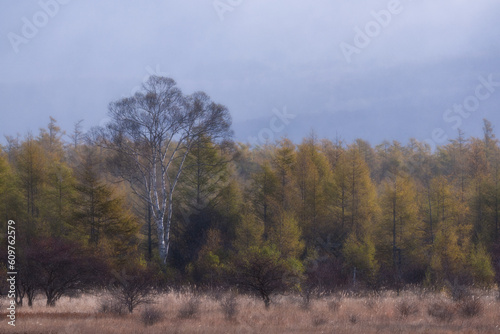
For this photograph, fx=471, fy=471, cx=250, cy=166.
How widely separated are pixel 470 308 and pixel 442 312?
0.91m

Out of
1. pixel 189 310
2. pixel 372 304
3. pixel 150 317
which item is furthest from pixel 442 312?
pixel 150 317

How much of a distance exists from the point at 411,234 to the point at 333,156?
1570 cm

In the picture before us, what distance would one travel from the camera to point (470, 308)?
1443cm

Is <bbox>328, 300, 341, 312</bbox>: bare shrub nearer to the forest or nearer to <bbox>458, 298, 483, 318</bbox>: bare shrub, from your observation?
<bbox>458, 298, 483, 318</bbox>: bare shrub

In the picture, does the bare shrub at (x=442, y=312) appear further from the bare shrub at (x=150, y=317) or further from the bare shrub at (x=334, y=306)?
the bare shrub at (x=150, y=317)

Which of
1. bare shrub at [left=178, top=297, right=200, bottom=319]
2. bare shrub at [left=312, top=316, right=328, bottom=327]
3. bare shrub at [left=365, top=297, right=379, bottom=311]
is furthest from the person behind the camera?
bare shrub at [left=365, top=297, right=379, bottom=311]

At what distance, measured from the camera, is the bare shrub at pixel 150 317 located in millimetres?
12984

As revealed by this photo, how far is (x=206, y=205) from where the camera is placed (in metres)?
37.4

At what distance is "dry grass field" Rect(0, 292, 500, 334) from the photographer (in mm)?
11938

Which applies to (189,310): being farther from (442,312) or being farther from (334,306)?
(442,312)

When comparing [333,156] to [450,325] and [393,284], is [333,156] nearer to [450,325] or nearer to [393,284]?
[393,284]

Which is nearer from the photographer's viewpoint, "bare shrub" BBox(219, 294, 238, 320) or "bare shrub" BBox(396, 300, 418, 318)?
"bare shrub" BBox(219, 294, 238, 320)

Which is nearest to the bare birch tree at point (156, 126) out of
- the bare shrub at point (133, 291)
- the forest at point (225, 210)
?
the forest at point (225, 210)

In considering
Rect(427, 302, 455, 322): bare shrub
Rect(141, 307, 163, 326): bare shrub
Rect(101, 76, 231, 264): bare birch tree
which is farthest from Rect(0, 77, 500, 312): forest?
Rect(141, 307, 163, 326): bare shrub
